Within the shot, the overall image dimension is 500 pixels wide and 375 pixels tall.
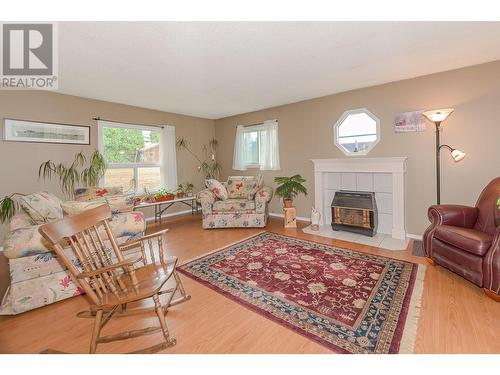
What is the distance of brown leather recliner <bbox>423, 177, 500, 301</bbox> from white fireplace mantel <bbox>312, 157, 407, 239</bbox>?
0.97m

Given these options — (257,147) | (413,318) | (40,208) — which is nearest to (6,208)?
(40,208)

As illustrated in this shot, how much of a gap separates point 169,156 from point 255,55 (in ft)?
10.7

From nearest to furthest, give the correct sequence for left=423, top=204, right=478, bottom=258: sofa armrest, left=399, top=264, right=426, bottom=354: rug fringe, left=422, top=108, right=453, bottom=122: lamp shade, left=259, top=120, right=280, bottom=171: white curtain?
1. left=399, top=264, right=426, bottom=354: rug fringe
2. left=423, top=204, right=478, bottom=258: sofa armrest
3. left=422, top=108, right=453, bottom=122: lamp shade
4. left=259, top=120, right=280, bottom=171: white curtain

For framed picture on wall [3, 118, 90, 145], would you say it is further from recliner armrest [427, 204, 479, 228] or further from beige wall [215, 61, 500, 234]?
recliner armrest [427, 204, 479, 228]

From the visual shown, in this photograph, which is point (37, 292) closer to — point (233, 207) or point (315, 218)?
point (233, 207)

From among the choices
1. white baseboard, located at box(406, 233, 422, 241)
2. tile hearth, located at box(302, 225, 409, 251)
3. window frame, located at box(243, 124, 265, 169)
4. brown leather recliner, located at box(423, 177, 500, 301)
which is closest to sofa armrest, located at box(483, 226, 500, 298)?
brown leather recliner, located at box(423, 177, 500, 301)

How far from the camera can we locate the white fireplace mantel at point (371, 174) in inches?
137

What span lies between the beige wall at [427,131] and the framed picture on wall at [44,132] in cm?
389

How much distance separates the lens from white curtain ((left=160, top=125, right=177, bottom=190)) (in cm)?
513

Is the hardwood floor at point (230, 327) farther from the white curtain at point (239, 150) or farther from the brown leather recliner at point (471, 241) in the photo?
the white curtain at point (239, 150)

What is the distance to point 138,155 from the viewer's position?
15.9 ft
